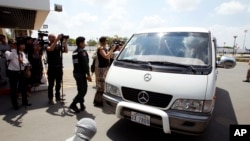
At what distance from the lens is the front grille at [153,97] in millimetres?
2644

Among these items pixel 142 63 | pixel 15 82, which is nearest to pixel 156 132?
pixel 142 63

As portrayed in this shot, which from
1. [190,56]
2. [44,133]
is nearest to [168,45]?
[190,56]

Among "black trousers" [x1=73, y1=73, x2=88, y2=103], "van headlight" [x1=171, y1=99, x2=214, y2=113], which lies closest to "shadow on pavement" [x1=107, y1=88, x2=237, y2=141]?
"van headlight" [x1=171, y1=99, x2=214, y2=113]

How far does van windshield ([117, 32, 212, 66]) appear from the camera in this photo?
10.3 feet

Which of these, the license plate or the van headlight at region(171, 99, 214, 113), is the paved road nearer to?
the license plate

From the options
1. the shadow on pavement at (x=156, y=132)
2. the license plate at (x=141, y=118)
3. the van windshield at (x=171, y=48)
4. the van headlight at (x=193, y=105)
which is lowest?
the shadow on pavement at (x=156, y=132)

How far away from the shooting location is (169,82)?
8.79ft

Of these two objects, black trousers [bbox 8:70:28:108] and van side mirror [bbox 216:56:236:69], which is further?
black trousers [bbox 8:70:28:108]

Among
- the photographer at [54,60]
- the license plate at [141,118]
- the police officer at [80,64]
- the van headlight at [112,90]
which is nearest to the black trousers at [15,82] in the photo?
the photographer at [54,60]

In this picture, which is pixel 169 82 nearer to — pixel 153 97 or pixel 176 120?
pixel 153 97

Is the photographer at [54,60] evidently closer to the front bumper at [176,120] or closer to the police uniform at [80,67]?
the police uniform at [80,67]

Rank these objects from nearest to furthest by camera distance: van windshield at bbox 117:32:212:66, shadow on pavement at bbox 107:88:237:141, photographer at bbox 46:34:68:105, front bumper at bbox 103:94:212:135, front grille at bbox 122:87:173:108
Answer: front bumper at bbox 103:94:212:135 → front grille at bbox 122:87:173:108 → van windshield at bbox 117:32:212:66 → shadow on pavement at bbox 107:88:237:141 → photographer at bbox 46:34:68:105

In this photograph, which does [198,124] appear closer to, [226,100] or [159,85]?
[159,85]

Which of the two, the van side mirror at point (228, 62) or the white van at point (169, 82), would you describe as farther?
the van side mirror at point (228, 62)
